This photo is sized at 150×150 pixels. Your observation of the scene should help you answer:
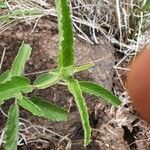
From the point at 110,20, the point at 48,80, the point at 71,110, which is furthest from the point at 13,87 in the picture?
the point at 110,20

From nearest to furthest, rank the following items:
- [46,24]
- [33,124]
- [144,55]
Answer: [144,55] < [33,124] < [46,24]

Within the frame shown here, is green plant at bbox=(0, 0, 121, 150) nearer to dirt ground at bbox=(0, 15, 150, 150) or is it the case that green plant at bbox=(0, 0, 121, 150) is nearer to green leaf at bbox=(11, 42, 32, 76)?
green leaf at bbox=(11, 42, 32, 76)

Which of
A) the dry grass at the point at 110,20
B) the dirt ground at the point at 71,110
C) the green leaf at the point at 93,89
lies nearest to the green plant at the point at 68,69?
the green leaf at the point at 93,89

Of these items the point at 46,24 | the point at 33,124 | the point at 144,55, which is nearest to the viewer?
the point at 144,55

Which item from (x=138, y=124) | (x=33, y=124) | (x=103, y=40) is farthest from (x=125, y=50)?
(x=33, y=124)

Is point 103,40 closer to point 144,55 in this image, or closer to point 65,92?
point 65,92

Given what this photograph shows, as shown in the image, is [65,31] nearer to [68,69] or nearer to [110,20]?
[68,69]

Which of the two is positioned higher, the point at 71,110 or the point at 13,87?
the point at 13,87

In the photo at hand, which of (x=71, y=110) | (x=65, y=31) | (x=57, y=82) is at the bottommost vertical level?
(x=71, y=110)
